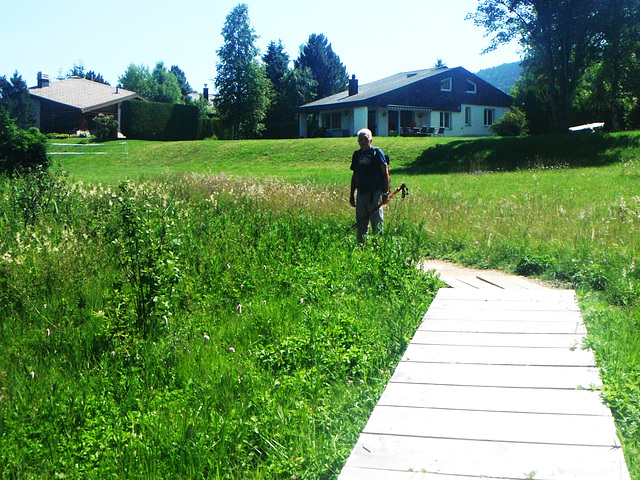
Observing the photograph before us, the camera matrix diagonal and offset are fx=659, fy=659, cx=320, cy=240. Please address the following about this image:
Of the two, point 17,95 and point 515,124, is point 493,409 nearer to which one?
point 515,124

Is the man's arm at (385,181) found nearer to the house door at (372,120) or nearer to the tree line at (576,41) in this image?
the tree line at (576,41)

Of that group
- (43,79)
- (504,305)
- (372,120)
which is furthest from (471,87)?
(504,305)

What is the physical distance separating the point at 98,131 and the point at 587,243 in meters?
49.6

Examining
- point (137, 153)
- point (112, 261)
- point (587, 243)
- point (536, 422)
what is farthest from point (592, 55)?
point (536, 422)

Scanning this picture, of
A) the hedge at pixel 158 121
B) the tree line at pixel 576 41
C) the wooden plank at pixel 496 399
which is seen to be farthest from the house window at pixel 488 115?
the wooden plank at pixel 496 399

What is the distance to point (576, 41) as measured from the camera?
3369 centimetres

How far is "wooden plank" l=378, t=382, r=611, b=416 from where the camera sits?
3.47m

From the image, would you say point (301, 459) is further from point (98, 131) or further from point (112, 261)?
point (98, 131)

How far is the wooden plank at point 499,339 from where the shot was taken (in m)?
4.55

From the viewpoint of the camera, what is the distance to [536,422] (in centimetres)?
332

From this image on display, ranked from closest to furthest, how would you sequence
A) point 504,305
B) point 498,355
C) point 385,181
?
1. point 498,355
2. point 504,305
3. point 385,181

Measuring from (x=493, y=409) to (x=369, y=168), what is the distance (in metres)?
5.80

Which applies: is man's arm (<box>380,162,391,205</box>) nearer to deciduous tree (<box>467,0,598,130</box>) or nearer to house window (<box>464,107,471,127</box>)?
deciduous tree (<box>467,0,598,130</box>)

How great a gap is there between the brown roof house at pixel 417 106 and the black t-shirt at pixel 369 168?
130ft
